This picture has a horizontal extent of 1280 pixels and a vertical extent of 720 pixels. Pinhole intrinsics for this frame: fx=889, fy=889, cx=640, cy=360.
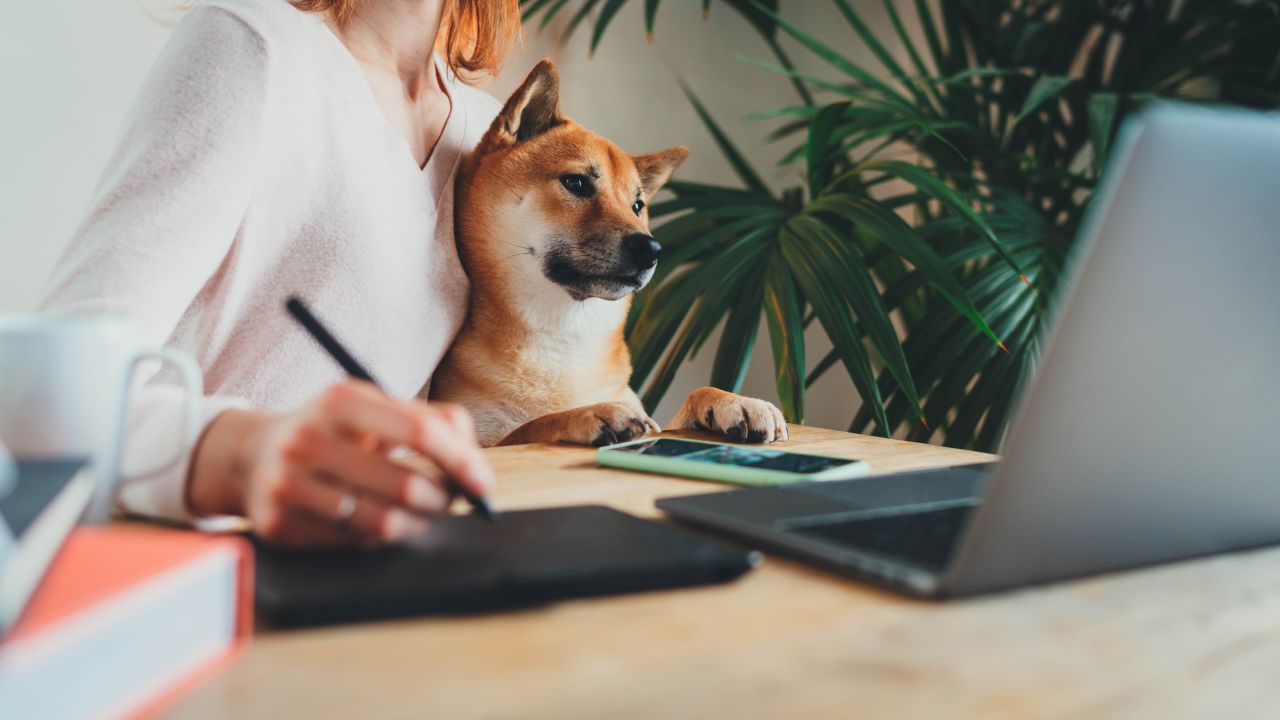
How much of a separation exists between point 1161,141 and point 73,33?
5.82ft

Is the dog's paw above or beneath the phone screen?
beneath

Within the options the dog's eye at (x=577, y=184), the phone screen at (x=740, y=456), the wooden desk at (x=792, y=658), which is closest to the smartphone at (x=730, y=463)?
the phone screen at (x=740, y=456)

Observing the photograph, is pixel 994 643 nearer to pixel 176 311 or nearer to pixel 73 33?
pixel 176 311

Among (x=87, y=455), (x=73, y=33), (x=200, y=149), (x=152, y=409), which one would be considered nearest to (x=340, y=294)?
(x=200, y=149)

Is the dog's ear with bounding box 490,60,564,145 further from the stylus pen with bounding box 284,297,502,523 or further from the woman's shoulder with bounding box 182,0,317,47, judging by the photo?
the stylus pen with bounding box 284,297,502,523

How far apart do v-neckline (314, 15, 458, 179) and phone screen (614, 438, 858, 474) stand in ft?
1.63

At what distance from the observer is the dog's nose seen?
1.41 meters

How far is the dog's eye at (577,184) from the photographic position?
57.5 inches

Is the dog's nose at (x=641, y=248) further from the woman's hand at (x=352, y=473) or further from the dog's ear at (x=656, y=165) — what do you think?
the woman's hand at (x=352, y=473)

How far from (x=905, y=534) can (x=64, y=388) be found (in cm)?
46

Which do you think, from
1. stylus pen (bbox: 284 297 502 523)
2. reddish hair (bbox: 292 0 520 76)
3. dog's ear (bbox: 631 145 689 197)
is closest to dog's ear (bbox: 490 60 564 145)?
reddish hair (bbox: 292 0 520 76)

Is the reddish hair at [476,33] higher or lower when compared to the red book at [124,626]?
higher

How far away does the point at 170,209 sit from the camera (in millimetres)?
754

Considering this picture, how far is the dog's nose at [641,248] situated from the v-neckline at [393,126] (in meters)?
0.31
